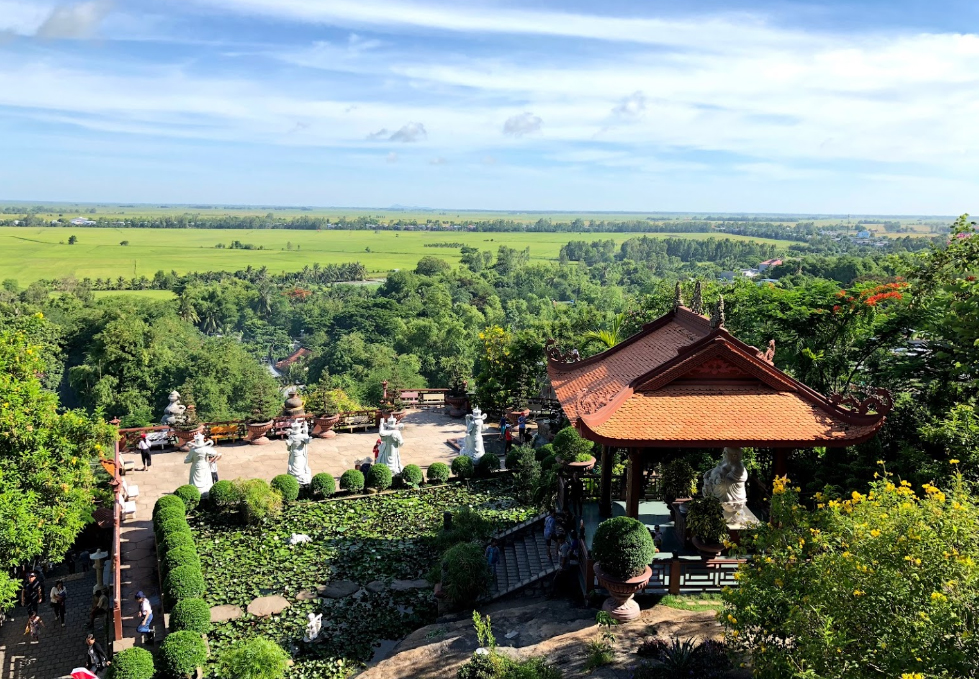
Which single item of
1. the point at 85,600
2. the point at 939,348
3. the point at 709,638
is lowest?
the point at 85,600

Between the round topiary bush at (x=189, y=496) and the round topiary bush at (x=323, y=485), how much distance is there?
3.28 metres

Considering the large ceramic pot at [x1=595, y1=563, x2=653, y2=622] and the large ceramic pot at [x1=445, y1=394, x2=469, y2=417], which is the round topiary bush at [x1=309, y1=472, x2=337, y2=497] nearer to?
the large ceramic pot at [x1=445, y1=394, x2=469, y2=417]

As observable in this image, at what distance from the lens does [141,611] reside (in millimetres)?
14938

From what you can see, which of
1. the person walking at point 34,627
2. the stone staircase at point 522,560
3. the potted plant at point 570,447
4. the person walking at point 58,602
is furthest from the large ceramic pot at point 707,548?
the person walking at point 34,627

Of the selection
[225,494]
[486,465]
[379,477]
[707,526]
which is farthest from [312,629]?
[486,465]

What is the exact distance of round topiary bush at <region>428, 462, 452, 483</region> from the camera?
23.3 meters

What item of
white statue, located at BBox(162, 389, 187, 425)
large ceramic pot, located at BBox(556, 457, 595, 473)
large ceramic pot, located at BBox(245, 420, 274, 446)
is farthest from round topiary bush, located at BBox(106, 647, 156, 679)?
white statue, located at BBox(162, 389, 187, 425)

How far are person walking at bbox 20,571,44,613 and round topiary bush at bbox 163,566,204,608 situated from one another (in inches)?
137

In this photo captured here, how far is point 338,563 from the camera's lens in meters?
18.2

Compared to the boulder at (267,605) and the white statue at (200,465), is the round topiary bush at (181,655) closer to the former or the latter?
the boulder at (267,605)

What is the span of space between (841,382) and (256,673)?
17854 millimetres

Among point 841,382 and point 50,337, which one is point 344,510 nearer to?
point 841,382

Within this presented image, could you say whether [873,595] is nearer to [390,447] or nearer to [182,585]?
[182,585]

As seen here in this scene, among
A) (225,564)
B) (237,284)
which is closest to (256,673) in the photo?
(225,564)
